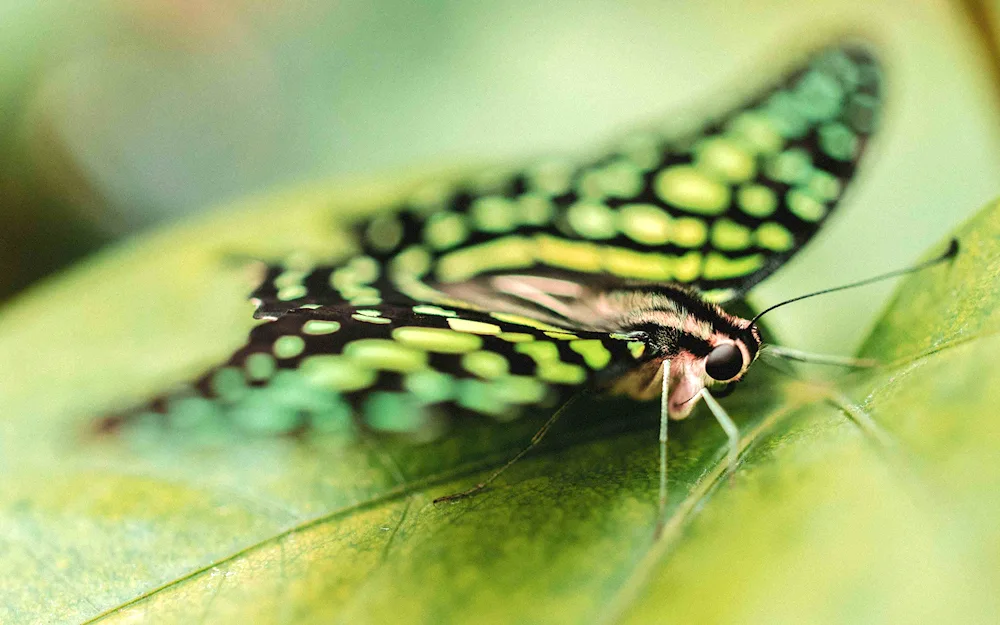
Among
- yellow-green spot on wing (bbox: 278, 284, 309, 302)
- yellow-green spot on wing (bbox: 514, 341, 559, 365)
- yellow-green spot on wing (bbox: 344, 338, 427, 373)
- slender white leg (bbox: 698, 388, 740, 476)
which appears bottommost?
slender white leg (bbox: 698, 388, 740, 476)

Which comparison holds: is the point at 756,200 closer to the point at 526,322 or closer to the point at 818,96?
the point at 818,96

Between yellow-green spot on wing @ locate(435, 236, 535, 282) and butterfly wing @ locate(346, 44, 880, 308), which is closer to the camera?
butterfly wing @ locate(346, 44, 880, 308)

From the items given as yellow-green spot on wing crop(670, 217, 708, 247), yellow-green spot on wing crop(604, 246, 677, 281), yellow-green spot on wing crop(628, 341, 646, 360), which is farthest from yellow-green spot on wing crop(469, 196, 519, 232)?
yellow-green spot on wing crop(628, 341, 646, 360)

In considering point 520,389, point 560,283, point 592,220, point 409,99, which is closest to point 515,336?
point 520,389

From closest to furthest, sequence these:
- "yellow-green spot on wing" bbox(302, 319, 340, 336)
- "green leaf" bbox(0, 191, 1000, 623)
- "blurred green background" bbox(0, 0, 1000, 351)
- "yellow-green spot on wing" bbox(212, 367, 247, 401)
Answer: "green leaf" bbox(0, 191, 1000, 623) → "yellow-green spot on wing" bbox(302, 319, 340, 336) → "yellow-green spot on wing" bbox(212, 367, 247, 401) → "blurred green background" bbox(0, 0, 1000, 351)

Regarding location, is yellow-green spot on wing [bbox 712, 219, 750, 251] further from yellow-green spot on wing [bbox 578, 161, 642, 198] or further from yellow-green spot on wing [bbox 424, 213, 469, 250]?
yellow-green spot on wing [bbox 424, 213, 469, 250]

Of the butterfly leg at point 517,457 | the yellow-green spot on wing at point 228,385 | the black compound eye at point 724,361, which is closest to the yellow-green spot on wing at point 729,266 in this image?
the black compound eye at point 724,361

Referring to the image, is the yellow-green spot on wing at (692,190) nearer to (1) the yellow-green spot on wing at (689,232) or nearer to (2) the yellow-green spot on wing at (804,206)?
(1) the yellow-green spot on wing at (689,232)

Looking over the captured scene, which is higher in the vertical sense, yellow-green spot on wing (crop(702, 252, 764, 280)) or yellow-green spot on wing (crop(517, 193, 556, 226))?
yellow-green spot on wing (crop(517, 193, 556, 226))
